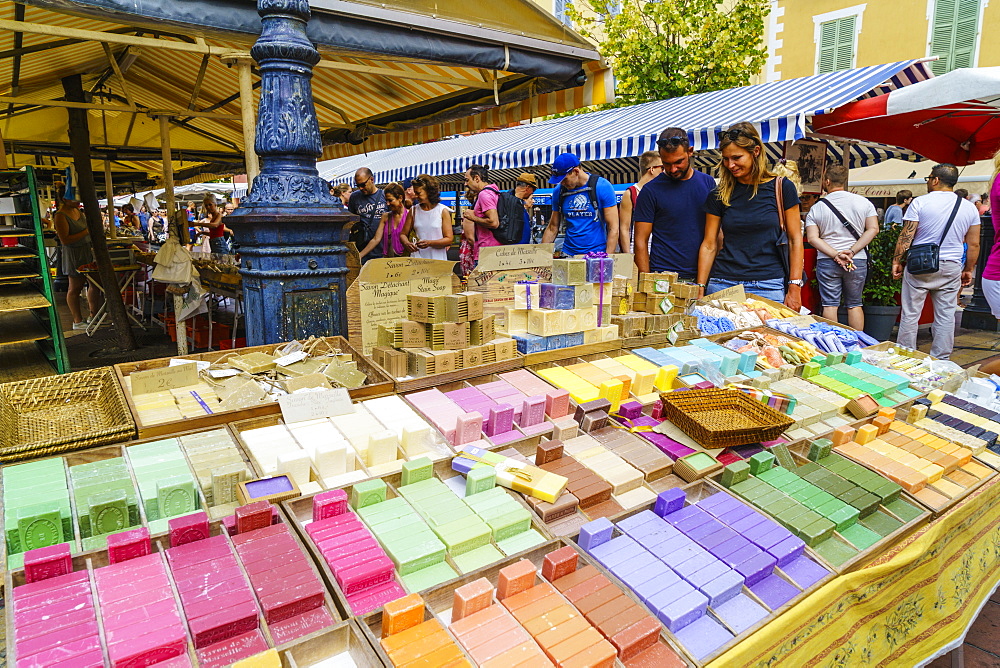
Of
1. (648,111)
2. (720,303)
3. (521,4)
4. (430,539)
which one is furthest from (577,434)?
(648,111)

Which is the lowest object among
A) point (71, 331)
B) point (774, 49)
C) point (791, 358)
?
point (71, 331)

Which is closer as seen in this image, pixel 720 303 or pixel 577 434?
pixel 577 434

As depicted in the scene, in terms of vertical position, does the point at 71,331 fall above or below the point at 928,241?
below

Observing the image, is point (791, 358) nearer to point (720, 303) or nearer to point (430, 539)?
point (720, 303)

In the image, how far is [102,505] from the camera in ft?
5.02

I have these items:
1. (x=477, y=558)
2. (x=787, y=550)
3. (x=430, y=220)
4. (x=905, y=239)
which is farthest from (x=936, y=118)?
(x=477, y=558)

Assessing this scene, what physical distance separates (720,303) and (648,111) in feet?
19.9

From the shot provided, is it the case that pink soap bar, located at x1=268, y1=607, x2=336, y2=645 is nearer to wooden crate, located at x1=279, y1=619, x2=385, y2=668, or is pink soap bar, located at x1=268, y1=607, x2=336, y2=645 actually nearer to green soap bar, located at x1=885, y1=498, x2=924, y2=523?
wooden crate, located at x1=279, y1=619, x2=385, y2=668

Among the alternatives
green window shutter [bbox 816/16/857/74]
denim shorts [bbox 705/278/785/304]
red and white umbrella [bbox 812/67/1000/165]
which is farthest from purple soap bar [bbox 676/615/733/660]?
green window shutter [bbox 816/16/857/74]

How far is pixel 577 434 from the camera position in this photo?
7.23 ft

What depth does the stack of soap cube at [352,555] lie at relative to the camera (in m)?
1.37

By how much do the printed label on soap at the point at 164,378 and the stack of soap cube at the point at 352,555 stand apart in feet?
3.80

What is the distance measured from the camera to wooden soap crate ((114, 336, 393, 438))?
78.6 inches

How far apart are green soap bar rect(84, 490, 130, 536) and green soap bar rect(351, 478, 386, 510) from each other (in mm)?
597
